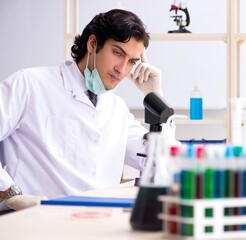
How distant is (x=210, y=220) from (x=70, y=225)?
0.32m

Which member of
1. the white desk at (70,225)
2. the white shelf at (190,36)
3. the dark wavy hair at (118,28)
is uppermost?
the white shelf at (190,36)

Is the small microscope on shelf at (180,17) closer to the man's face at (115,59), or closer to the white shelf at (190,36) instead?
the white shelf at (190,36)

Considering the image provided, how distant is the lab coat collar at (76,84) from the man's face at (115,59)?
0.26ft

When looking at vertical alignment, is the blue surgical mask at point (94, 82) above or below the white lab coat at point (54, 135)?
above

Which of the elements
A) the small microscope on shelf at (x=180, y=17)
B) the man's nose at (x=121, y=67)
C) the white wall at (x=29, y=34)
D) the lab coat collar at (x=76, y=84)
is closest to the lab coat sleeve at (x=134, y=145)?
the lab coat collar at (x=76, y=84)

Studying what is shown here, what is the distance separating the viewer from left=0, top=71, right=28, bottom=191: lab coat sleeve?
7.50ft

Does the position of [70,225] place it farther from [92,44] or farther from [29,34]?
[29,34]

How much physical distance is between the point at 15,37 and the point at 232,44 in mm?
1847

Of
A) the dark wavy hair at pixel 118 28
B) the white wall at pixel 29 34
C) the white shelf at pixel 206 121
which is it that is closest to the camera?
the dark wavy hair at pixel 118 28

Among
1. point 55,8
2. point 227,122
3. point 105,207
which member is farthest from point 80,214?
point 55,8

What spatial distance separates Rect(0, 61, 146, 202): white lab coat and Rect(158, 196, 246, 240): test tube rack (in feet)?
4.32

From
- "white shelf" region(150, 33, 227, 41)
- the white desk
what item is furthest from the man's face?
"white shelf" region(150, 33, 227, 41)

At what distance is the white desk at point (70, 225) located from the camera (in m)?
1.13

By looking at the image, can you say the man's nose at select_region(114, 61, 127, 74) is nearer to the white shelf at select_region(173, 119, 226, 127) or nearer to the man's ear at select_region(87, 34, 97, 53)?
the man's ear at select_region(87, 34, 97, 53)
